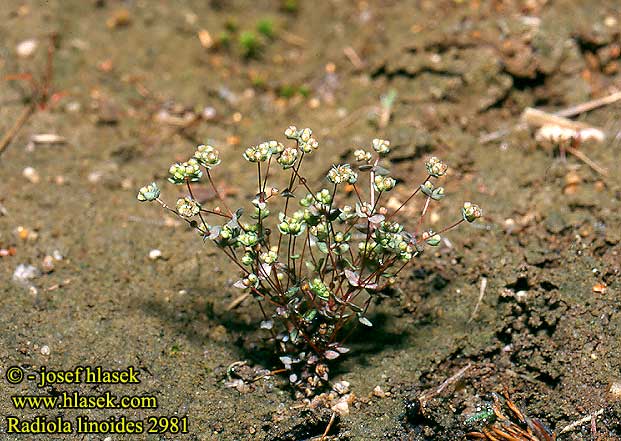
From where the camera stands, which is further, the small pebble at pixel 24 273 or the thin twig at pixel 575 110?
the thin twig at pixel 575 110

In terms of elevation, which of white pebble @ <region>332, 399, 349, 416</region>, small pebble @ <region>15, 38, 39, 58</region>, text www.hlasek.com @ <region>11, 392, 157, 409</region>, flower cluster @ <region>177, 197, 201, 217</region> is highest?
flower cluster @ <region>177, 197, 201, 217</region>

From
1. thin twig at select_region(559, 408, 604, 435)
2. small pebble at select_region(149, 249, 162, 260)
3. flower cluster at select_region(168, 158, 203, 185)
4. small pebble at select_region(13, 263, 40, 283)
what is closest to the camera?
flower cluster at select_region(168, 158, 203, 185)

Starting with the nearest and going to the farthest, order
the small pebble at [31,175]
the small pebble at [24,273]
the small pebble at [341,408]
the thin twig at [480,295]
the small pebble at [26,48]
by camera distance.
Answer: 1. the small pebble at [341,408]
2. the thin twig at [480,295]
3. the small pebble at [24,273]
4. the small pebble at [31,175]
5. the small pebble at [26,48]

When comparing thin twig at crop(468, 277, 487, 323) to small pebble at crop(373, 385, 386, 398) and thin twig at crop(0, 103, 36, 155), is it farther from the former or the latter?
thin twig at crop(0, 103, 36, 155)

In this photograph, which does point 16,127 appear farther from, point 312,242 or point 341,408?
point 341,408

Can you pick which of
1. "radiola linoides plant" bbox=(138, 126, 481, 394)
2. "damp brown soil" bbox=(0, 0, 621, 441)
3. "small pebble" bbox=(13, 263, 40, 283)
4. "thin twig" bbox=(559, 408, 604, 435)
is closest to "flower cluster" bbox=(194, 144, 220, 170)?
"radiola linoides plant" bbox=(138, 126, 481, 394)

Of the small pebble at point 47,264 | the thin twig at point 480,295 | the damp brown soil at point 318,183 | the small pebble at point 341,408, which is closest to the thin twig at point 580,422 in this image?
the damp brown soil at point 318,183

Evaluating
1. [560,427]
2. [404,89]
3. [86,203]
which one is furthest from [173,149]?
[560,427]

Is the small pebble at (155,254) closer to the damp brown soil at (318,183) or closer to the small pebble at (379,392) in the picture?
the damp brown soil at (318,183)
